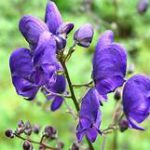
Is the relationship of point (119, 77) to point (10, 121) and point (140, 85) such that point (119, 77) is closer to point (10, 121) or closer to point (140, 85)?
point (140, 85)

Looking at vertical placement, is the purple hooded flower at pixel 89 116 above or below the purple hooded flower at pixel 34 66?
below

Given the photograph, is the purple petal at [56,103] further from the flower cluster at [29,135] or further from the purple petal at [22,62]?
the purple petal at [22,62]

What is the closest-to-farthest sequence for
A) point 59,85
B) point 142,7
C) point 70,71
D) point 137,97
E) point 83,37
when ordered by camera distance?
point 83,37 < point 137,97 < point 59,85 < point 142,7 < point 70,71

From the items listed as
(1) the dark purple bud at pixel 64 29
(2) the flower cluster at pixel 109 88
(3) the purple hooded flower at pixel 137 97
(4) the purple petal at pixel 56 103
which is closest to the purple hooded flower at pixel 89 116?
(2) the flower cluster at pixel 109 88

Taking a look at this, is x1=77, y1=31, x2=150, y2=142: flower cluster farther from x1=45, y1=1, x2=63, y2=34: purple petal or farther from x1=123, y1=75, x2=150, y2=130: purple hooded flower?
x1=45, y1=1, x2=63, y2=34: purple petal

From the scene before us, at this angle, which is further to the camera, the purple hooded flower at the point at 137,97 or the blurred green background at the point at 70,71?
the blurred green background at the point at 70,71

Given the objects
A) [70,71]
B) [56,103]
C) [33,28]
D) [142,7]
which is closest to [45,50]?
[33,28]

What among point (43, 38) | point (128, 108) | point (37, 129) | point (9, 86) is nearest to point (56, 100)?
point (37, 129)

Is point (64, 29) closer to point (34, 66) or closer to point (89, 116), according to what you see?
point (34, 66)
